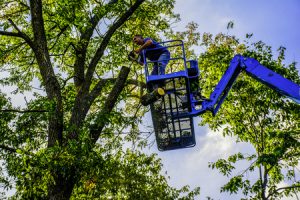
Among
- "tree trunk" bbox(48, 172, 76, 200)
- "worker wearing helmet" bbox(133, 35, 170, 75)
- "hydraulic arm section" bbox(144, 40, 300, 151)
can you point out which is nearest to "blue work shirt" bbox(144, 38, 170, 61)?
"worker wearing helmet" bbox(133, 35, 170, 75)

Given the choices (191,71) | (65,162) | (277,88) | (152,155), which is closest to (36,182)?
(65,162)

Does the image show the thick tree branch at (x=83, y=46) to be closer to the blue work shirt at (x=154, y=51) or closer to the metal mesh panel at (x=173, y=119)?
the blue work shirt at (x=154, y=51)

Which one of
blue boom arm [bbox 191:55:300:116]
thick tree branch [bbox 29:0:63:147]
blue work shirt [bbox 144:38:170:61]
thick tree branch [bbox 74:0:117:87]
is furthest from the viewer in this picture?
thick tree branch [bbox 74:0:117:87]

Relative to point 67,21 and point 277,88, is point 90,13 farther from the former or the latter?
Result: point 277,88

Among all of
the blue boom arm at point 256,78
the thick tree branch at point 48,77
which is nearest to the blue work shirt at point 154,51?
the blue boom arm at point 256,78

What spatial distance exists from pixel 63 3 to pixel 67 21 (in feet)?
2.00

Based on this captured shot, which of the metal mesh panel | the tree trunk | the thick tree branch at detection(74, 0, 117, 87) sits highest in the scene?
the thick tree branch at detection(74, 0, 117, 87)

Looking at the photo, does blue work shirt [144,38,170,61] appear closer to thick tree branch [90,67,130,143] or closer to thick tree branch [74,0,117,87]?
thick tree branch [90,67,130,143]

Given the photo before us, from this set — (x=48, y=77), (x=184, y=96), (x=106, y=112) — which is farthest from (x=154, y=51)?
(x=48, y=77)

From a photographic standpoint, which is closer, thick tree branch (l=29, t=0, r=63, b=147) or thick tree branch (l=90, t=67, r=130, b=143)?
thick tree branch (l=29, t=0, r=63, b=147)

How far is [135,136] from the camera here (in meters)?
12.7

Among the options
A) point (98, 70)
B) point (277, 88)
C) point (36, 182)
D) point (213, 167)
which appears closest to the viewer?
point (36, 182)

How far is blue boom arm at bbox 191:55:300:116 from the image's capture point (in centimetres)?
798

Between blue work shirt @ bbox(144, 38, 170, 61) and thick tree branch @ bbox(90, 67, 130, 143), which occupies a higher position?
blue work shirt @ bbox(144, 38, 170, 61)
